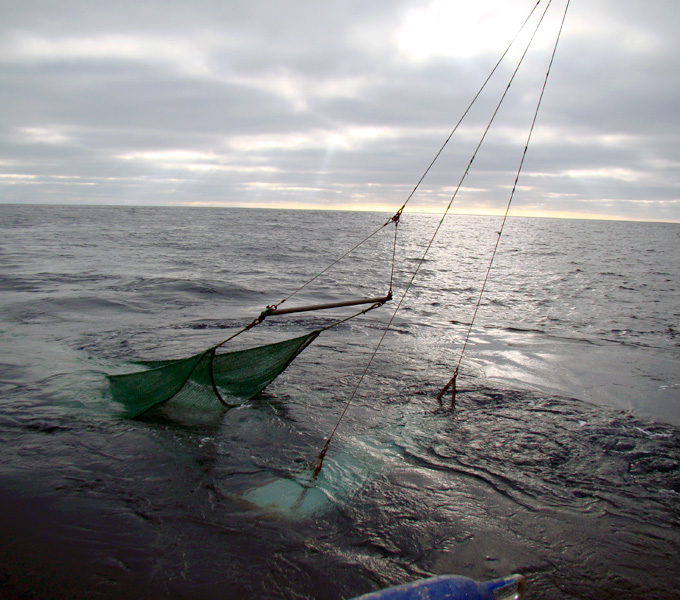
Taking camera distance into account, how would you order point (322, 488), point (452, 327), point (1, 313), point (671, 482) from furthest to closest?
point (452, 327) < point (1, 313) < point (671, 482) < point (322, 488)

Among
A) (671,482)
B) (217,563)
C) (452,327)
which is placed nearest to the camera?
(217,563)

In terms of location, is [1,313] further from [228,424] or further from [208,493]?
[208,493]

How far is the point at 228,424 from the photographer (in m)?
5.99

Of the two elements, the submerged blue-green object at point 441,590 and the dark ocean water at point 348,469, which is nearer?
the submerged blue-green object at point 441,590

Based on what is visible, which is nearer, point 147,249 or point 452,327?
point 452,327

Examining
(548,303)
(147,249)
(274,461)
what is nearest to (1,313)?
(274,461)

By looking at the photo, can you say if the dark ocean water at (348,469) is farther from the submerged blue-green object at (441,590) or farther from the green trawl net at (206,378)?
the submerged blue-green object at (441,590)

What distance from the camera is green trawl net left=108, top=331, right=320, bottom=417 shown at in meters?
5.90

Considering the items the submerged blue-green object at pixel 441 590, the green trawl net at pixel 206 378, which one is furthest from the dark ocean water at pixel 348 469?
the submerged blue-green object at pixel 441 590

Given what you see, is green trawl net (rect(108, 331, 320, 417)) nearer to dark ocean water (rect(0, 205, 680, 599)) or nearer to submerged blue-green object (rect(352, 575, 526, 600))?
dark ocean water (rect(0, 205, 680, 599))

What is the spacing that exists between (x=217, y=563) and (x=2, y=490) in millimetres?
2302

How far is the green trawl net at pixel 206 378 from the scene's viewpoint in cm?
590

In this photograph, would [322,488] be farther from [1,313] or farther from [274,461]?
[1,313]

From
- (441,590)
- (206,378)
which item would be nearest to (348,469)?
(206,378)
